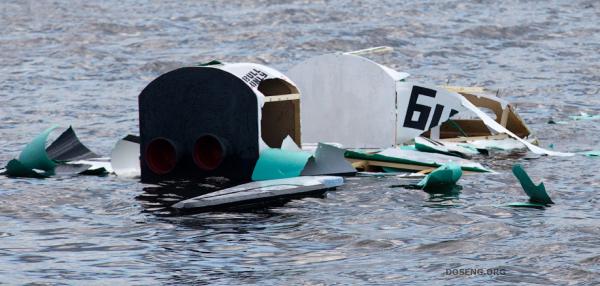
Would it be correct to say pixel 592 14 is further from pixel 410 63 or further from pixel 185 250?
pixel 185 250

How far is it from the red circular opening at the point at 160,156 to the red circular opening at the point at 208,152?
1.03 feet

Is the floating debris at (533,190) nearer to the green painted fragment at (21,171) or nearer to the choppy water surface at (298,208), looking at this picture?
the choppy water surface at (298,208)

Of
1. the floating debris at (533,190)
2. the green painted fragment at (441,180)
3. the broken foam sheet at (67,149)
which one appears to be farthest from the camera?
the broken foam sheet at (67,149)

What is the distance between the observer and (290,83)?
1603 centimetres

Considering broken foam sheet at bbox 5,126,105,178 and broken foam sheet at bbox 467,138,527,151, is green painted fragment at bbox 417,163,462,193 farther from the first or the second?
broken foam sheet at bbox 5,126,105,178

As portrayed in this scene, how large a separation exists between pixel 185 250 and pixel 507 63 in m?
20.6

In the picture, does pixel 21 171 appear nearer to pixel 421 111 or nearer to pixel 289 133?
pixel 289 133

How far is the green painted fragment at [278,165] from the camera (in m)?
15.1

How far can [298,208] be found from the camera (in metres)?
14.0

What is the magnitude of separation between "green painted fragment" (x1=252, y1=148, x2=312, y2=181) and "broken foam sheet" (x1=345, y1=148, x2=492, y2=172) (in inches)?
47.1

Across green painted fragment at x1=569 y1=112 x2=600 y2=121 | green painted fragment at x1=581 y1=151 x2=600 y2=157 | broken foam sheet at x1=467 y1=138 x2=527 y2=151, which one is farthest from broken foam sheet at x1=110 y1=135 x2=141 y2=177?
green painted fragment at x1=569 y1=112 x2=600 y2=121

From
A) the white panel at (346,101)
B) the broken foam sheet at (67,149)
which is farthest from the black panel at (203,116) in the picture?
the broken foam sheet at (67,149)

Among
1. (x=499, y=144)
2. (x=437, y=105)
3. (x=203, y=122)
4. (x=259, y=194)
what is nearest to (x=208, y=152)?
(x=203, y=122)

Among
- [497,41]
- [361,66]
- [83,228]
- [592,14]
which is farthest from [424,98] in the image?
[592,14]
